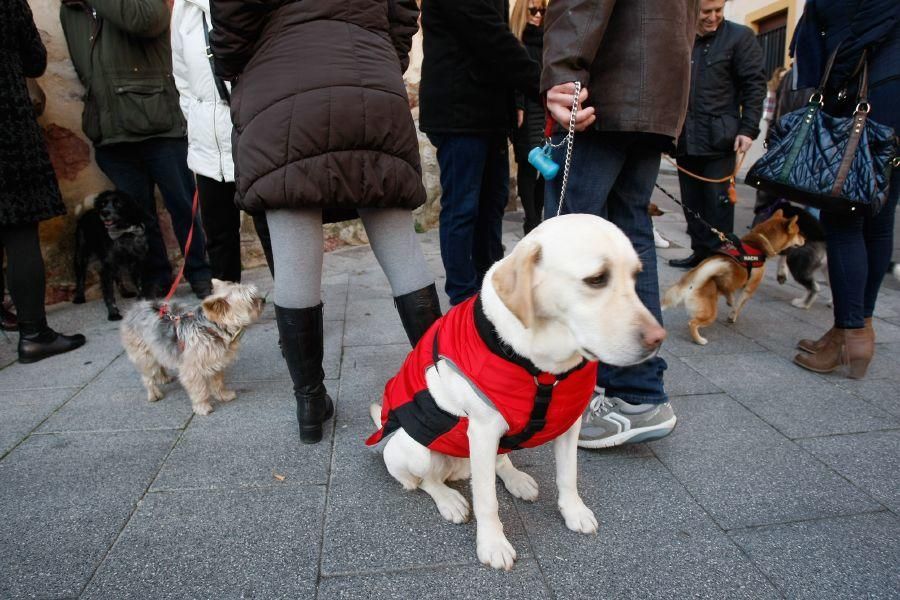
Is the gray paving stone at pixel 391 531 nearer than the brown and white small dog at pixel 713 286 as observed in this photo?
Yes

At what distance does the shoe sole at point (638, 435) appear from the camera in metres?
2.10

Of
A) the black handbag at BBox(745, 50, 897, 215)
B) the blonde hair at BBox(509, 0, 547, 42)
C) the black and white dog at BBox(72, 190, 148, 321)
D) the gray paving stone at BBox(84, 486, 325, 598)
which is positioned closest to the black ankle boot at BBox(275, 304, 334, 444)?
the gray paving stone at BBox(84, 486, 325, 598)

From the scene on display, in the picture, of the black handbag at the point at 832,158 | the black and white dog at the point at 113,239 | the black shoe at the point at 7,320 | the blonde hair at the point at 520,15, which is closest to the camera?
the black handbag at the point at 832,158

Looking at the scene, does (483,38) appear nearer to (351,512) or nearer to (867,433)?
(351,512)

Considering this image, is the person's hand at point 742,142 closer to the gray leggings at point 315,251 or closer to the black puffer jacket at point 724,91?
the black puffer jacket at point 724,91

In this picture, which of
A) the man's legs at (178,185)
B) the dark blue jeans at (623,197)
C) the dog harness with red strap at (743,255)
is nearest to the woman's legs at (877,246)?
the dog harness with red strap at (743,255)

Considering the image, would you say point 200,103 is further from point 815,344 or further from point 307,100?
point 815,344

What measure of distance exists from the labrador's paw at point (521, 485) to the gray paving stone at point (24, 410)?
2198 millimetres

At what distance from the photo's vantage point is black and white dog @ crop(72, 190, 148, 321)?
3.96m

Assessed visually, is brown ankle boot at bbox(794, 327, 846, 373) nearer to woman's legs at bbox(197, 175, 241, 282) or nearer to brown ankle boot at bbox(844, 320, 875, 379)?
brown ankle boot at bbox(844, 320, 875, 379)

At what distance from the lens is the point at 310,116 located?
1.81 metres

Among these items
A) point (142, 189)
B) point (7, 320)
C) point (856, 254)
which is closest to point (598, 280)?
point (856, 254)

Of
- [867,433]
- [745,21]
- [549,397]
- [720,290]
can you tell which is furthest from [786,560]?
[745,21]

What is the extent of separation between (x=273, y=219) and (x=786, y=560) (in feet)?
6.89
